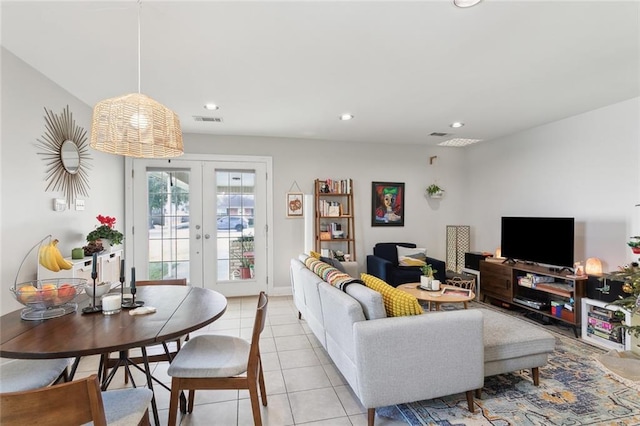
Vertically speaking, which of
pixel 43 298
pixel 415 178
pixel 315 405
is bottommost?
pixel 315 405

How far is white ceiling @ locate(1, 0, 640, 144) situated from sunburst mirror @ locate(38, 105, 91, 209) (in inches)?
13.7

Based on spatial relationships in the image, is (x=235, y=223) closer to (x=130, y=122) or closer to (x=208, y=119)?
(x=208, y=119)

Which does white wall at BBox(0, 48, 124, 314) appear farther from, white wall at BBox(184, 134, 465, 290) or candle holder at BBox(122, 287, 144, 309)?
white wall at BBox(184, 134, 465, 290)

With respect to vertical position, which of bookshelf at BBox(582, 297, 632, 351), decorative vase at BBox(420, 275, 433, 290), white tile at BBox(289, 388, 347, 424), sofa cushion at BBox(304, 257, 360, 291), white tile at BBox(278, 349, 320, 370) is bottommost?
white tile at BBox(289, 388, 347, 424)

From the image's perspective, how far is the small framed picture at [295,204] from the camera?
204 inches

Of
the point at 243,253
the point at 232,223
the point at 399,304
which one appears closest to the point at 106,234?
the point at 232,223

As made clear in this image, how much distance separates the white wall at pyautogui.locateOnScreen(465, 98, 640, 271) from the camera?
344cm

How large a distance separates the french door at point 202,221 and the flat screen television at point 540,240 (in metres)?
3.48

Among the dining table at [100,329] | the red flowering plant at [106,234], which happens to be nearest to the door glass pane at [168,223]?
the red flowering plant at [106,234]

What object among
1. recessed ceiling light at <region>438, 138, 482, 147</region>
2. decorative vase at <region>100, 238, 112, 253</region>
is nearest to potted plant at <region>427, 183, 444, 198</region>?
recessed ceiling light at <region>438, 138, 482, 147</region>

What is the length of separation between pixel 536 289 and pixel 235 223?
4189mm

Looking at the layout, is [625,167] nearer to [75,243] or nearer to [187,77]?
[187,77]

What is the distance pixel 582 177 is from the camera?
3.87 m

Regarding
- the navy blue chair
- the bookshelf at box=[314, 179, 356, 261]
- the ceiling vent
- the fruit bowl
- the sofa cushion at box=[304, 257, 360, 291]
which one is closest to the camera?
the fruit bowl
